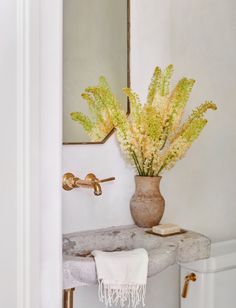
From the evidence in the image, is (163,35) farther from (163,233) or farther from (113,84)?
(163,233)

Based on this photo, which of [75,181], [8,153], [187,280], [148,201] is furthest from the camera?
[187,280]

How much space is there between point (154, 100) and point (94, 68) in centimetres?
27

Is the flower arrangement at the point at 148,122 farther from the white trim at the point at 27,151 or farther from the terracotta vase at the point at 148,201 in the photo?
the white trim at the point at 27,151

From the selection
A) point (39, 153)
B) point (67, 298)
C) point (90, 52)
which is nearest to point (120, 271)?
point (67, 298)

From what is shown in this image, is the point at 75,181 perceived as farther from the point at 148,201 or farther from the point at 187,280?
the point at 187,280

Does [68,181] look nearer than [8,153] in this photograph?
No

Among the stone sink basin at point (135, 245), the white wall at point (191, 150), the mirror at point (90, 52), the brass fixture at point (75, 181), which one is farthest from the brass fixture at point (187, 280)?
the mirror at point (90, 52)

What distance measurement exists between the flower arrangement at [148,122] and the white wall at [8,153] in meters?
0.73

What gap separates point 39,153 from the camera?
47.9 inches

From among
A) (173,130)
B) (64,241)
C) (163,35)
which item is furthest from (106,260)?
(163,35)

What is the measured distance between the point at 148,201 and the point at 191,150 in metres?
0.48

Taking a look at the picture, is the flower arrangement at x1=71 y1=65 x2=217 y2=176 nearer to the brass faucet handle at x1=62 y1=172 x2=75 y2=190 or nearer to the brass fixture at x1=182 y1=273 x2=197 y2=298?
the brass faucet handle at x1=62 y1=172 x2=75 y2=190

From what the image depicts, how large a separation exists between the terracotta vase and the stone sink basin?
0.05 m

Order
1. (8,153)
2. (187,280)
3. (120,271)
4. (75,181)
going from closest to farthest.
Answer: (8,153), (120,271), (75,181), (187,280)
